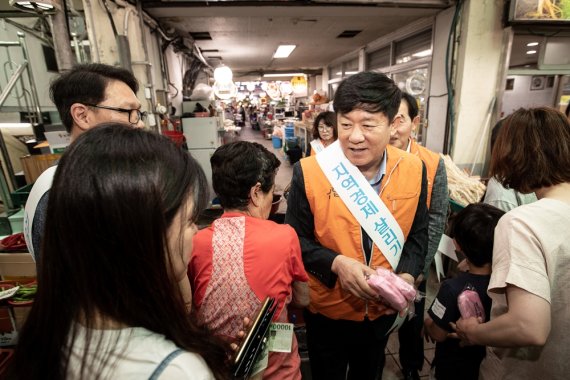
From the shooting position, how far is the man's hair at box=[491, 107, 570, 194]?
1120 mm

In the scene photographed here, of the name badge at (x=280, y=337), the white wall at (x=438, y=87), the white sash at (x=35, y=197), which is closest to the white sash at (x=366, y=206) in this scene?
the name badge at (x=280, y=337)

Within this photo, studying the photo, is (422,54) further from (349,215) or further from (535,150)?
(349,215)

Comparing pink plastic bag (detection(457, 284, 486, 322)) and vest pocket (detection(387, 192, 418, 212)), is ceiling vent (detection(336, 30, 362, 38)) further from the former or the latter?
pink plastic bag (detection(457, 284, 486, 322))

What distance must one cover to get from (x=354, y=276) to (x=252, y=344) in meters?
0.59

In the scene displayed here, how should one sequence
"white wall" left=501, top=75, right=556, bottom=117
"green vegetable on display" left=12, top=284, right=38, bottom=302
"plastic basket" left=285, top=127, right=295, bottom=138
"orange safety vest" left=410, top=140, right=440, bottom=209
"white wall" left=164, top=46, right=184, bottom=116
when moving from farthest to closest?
"plastic basket" left=285, top=127, right=295, bottom=138
"white wall" left=164, top=46, right=184, bottom=116
"white wall" left=501, top=75, right=556, bottom=117
"green vegetable on display" left=12, top=284, right=38, bottom=302
"orange safety vest" left=410, top=140, right=440, bottom=209

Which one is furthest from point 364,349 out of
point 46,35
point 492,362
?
point 46,35

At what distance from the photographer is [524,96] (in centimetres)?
527

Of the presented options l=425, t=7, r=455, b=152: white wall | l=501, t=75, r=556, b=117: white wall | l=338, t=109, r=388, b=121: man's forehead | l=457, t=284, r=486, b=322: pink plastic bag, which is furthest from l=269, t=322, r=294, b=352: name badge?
l=501, t=75, r=556, b=117: white wall

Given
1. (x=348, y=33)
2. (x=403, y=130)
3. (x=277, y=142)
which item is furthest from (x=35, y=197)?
(x=277, y=142)

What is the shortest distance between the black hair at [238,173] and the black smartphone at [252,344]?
→ 0.52 m

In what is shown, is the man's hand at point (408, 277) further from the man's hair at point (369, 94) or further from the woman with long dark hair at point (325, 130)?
the woman with long dark hair at point (325, 130)

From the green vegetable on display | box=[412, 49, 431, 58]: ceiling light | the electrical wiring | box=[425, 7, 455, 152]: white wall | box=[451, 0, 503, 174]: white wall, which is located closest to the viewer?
the green vegetable on display

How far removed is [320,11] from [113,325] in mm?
4613

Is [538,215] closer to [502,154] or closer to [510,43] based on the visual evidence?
[502,154]
